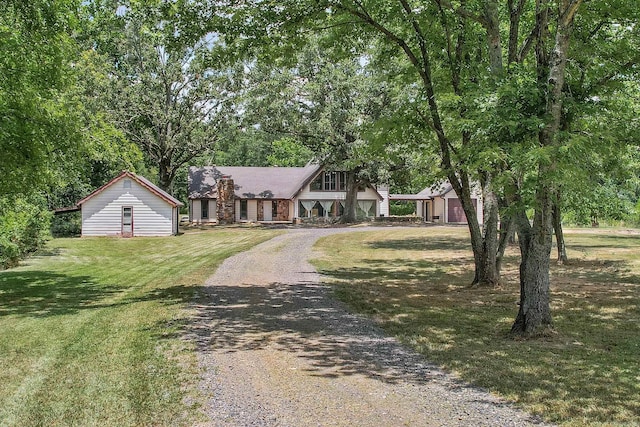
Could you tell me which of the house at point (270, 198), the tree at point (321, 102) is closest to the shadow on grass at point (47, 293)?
the tree at point (321, 102)

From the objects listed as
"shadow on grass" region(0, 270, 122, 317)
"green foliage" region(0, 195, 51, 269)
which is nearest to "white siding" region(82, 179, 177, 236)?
"green foliage" region(0, 195, 51, 269)

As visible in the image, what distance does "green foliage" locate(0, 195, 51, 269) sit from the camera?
57.7ft

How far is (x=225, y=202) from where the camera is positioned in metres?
54.1

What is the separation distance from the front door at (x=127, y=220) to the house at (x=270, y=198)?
628 inches

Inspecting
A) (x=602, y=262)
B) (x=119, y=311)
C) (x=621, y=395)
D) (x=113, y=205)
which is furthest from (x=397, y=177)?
(x=621, y=395)

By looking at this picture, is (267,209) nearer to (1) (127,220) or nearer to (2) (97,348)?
(1) (127,220)

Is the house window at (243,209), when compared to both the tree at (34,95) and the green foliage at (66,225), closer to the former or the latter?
the green foliage at (66,225)

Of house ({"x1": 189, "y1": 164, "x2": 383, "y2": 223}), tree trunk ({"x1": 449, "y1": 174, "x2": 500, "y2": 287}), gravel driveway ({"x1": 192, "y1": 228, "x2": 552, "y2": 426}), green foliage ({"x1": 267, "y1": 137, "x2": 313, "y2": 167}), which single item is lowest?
gravel driveway ({"x1": 192, "y1": 228, "x2": 552, "y2": 426})

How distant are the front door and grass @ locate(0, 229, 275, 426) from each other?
18269 mm

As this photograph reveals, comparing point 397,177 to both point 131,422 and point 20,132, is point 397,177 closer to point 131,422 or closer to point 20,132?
point 20,132

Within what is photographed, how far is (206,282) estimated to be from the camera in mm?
16156

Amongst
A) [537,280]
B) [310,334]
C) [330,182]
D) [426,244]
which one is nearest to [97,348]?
[310,334]

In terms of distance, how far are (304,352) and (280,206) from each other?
156 feet

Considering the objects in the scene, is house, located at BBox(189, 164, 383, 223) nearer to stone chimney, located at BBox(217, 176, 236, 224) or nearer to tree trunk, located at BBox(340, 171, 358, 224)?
stone chimney, located at BBox(217, 176, 236, 224)
